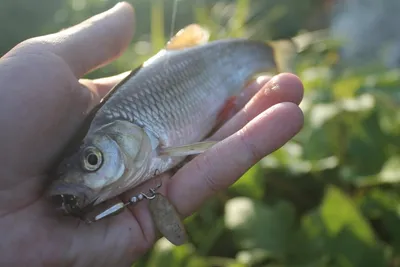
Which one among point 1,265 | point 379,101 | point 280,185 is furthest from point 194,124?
point 379,101

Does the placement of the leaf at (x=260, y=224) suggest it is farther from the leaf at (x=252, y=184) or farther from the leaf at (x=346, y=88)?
the leaf at (x=346, y=88)

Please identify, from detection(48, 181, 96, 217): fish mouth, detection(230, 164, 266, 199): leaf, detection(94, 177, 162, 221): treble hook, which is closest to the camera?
detection(48, 181, 96, 217): fish mouth

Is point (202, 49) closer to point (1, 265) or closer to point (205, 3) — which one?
point (1, 265)

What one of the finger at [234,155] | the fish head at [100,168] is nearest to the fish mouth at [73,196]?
the fish head at [100,168]

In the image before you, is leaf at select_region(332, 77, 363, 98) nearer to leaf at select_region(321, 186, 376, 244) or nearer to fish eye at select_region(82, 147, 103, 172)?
leaf at select_region(321, 186, 376, 244)

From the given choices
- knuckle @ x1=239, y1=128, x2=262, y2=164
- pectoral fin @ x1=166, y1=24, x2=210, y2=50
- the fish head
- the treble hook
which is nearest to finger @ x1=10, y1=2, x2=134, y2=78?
pectoral fin @ x1=166, y1=24, x2=210, y2=50

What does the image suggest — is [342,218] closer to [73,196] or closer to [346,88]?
[346,88]
